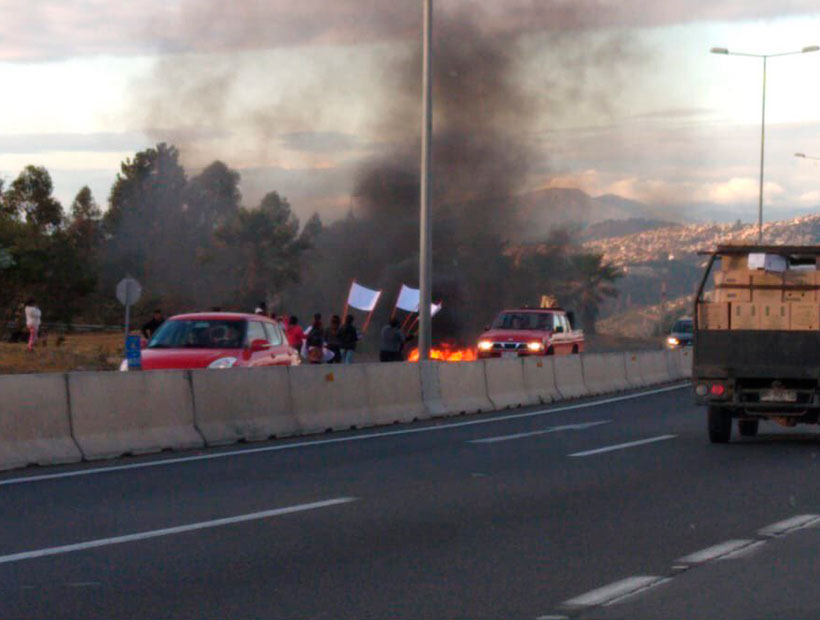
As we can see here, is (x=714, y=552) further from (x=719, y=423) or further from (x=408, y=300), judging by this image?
(x=408, y=300)

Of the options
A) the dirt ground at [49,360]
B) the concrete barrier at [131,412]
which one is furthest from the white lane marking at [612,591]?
the dirt ground at [49,360]

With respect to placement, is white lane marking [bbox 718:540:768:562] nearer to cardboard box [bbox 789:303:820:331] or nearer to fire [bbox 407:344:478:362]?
cardboard box [bbox 789:303:820:331]

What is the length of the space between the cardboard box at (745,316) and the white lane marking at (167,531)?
7.67 metres

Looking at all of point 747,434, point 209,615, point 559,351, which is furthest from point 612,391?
point 209,615

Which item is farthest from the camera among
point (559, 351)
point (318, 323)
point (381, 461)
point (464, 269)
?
point (464, 269)

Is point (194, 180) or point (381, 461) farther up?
point (194, 180)

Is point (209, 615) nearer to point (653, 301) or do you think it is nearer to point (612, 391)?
point (612, 391)

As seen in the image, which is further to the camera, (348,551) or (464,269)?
(464,269)

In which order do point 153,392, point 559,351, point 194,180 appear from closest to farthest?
1. point 153,392
2. point 559,351
3. point 194,180

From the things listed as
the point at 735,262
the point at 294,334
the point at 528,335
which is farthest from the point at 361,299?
the point at 735,262

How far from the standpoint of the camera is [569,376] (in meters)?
29.8

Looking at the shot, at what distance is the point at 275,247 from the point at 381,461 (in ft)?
203

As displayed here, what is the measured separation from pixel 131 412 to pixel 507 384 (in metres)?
11.6

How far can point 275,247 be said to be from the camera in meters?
76.3
